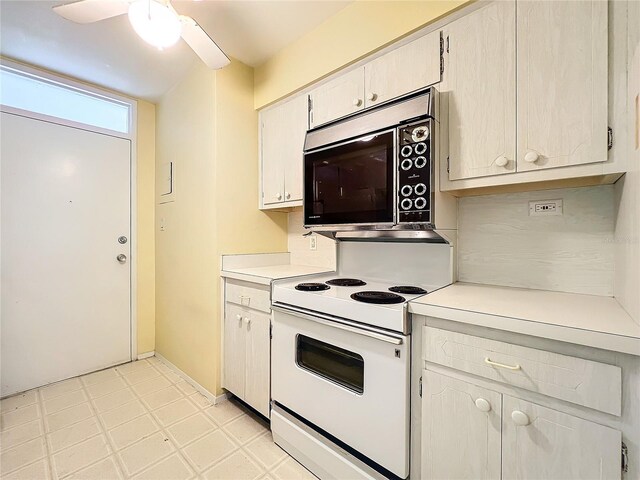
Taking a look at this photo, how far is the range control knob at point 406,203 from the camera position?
51.2 inches

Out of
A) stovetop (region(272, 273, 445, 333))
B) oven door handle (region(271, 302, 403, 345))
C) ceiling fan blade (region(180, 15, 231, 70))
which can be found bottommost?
oven door handle (region(271, 302, 403, 345))

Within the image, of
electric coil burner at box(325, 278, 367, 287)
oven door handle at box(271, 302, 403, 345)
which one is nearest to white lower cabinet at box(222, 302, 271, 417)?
oven door handle at box(271, 302, 403, 345)

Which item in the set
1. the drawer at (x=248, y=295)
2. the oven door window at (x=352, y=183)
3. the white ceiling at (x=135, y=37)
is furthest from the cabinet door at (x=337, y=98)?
the drawer at (x=248, y=295)

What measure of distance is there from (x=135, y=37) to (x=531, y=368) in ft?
8.97

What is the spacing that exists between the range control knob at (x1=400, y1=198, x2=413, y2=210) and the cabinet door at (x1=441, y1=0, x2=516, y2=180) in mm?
219

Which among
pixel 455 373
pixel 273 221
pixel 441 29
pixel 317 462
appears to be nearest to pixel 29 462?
pixel 317 462

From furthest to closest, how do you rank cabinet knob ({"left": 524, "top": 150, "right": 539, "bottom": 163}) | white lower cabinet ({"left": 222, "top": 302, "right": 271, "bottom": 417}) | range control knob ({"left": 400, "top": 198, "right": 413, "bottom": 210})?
white lower cabinet ({"left": 222, "top": 302, "right": 271, "bottom": 417}) → range control knob ({"left": 400, "top": 198, "right": 413, "bottom": 210}) → cabinet knob ({"left": 524, "top": 150, "right": 539, "bottom": 163})

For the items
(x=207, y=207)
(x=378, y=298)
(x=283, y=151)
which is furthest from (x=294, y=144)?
(x=378, y=298)

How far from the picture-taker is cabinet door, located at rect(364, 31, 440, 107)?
1.34 m

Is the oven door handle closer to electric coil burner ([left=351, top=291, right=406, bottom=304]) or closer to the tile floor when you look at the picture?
electric coil burner ([left=351, top=291, right=406, bottom=304])

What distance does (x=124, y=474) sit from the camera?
1416mm

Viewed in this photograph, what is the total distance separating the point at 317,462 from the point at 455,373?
0.86 meters

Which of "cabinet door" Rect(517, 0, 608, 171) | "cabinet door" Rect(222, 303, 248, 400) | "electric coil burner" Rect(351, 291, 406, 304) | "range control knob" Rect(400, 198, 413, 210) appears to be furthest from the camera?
"cabinet door" Rect(222, 303, 248, 400)

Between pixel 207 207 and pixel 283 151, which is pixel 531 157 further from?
pixel 207 207
